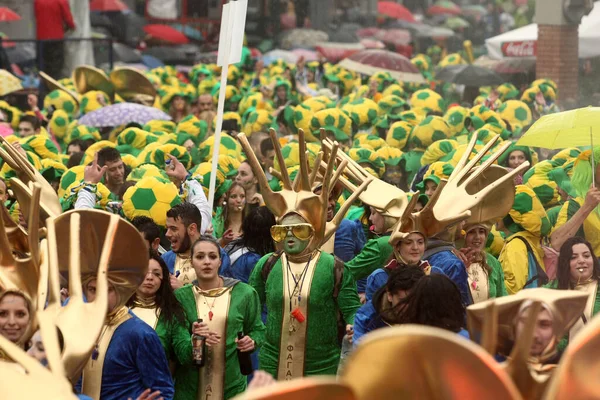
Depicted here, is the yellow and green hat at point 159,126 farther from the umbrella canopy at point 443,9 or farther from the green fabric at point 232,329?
the umbrella canopy at point 443,9

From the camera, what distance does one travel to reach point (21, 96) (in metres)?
18.7

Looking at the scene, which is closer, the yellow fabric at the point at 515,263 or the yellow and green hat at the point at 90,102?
the yellow fabric at the point at 515,263

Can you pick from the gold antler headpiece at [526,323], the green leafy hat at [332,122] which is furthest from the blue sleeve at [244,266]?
the green leafy hat at [332,122]

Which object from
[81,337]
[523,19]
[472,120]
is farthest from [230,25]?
[523,19]

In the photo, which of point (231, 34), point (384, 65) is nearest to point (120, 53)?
point (384, 65)

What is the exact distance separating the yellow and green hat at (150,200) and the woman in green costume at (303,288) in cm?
143

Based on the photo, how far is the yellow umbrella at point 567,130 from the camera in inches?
356

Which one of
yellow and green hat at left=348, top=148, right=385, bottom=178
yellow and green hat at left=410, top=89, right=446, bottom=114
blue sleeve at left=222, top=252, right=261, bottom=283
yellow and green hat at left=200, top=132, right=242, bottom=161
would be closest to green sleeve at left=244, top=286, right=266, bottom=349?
blue sleeve at left=222, top=252, right=261, bottom=283

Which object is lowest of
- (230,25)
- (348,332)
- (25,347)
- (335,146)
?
(348,332)

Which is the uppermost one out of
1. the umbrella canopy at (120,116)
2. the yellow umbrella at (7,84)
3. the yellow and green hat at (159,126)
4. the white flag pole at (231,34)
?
the white flag pole at (231,34)

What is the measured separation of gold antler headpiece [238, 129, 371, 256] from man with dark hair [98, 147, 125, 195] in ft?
8.91

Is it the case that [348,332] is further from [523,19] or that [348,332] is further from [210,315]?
[523,19]

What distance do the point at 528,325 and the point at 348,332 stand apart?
3355 millimetres

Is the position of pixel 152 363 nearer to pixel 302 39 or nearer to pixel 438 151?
pixel 438 151
